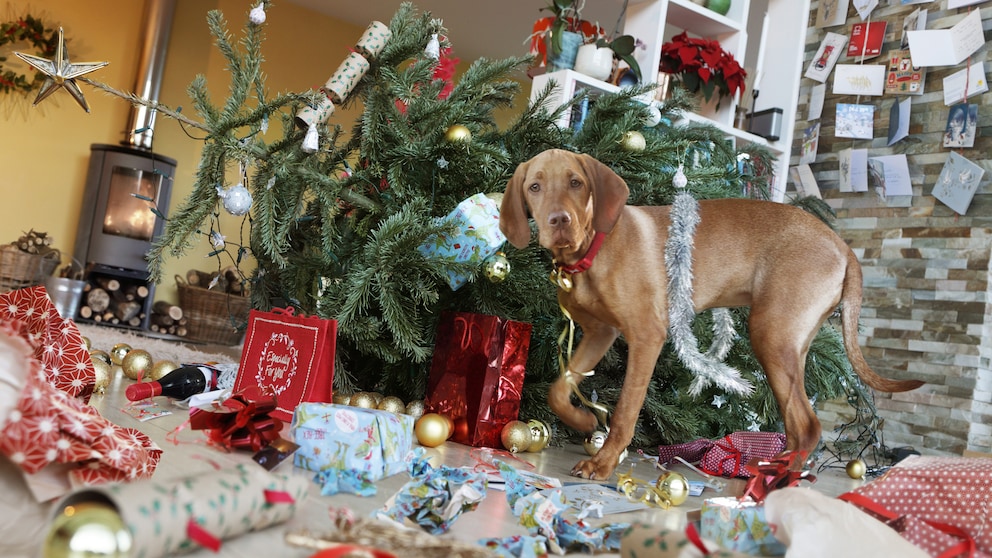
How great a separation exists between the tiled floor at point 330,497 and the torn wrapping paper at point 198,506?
0.10 feet

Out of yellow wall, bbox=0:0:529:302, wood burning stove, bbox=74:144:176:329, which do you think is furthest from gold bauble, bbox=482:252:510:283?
wood burning stove, bbox=74:144:176:329

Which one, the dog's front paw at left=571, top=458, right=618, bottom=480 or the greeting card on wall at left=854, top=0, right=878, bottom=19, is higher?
the greeting card on wall at left=854, top=0, right=878, bottom=19

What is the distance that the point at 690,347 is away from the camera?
1.95m

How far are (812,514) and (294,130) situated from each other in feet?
5.64

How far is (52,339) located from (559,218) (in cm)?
108

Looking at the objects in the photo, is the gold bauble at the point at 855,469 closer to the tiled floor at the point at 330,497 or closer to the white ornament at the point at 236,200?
the tiled floor at the point at 330,497

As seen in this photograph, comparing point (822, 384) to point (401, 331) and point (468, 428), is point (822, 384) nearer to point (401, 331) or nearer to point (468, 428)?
point (468, 428)

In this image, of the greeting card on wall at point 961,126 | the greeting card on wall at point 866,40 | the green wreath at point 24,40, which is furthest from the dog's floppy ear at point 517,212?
the green wreath at point 24,40

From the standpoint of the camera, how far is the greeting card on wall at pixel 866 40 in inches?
153

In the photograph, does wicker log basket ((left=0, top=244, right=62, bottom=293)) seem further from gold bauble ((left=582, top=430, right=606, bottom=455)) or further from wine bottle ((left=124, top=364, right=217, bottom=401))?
gold bauble ((left=582, top=430, right=606, bottom=455))

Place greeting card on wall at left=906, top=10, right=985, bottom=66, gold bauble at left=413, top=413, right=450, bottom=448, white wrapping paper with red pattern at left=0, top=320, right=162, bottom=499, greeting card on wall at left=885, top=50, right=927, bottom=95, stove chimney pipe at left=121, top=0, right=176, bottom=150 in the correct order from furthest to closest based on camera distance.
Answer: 1. stove chimney pipe at left=121, top=0, right=176, bottom=150
2. greeting card on wall at left=885, top=50, right=927, bottom=95
3. greeting card on wall at left=906, top=10, right=985, bottom=66
4. gold bauble at left=413, top=413, right=450, bottom=448
5. white wrapping paper with red pattern at left=0, top=320, right=162, bottom=499

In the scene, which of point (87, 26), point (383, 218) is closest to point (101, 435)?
point (383, 218)

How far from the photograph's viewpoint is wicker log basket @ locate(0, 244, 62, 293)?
5.30 meters

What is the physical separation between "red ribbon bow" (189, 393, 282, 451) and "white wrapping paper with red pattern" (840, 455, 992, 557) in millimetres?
1075
